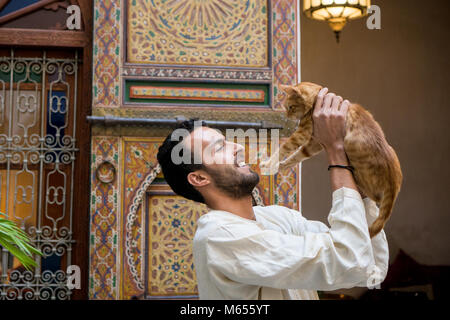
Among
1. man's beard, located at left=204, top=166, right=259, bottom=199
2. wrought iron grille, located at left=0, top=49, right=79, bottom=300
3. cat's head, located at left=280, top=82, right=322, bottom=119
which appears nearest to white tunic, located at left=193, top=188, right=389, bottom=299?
man's beard, located at left=204, top=166, right=259, bottom=199

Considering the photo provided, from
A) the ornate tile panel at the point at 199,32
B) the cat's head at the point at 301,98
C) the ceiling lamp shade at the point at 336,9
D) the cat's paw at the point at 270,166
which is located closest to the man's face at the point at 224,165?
the cat's paw at the point at 270,166

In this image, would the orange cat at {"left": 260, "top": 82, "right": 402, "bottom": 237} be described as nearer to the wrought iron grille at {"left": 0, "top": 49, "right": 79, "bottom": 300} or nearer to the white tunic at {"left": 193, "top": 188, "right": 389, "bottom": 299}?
the white tunic at {"left": 193, "top": 188, "right": 389, "bottom": 299}

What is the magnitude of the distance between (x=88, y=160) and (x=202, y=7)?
4.15ft

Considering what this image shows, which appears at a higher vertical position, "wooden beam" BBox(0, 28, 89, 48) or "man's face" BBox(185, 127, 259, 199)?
"wooden beam" BBox(0, 28, 89, 48)

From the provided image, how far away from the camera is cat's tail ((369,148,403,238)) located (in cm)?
174

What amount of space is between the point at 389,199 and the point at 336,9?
3024mm

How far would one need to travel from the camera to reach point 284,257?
165 cm

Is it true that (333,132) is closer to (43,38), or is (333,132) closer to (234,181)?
(234,181)

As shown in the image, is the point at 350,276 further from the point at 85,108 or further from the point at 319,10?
the point at 319,10

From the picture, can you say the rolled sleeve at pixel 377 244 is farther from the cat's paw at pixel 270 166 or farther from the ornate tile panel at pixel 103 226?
the ornate tile panel at pixel 103 226

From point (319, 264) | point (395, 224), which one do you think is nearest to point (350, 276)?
point (319, 264)

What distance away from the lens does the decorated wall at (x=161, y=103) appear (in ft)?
12.1

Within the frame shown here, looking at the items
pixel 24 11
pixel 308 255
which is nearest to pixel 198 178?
pixel 308 255

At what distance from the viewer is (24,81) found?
396 centimetres
